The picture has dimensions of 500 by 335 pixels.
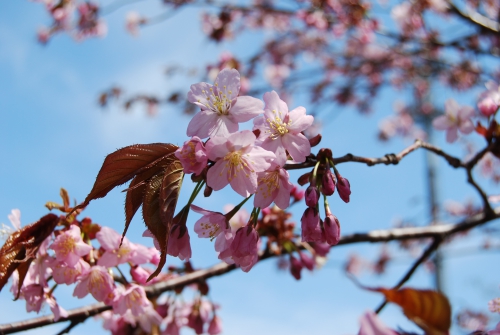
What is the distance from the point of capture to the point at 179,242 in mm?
1165

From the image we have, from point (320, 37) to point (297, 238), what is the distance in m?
6.28

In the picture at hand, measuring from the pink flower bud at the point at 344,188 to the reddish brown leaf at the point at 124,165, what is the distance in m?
0.45

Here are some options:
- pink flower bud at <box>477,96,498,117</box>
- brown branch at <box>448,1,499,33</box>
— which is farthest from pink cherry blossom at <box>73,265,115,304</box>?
brown branch at <box>448,1,499,33</box>

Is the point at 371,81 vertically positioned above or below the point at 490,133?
above

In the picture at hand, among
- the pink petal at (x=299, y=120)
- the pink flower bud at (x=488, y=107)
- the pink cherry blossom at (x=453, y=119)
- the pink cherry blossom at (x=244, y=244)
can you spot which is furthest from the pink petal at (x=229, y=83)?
the pink cherry blossom at (x=453, y=119)

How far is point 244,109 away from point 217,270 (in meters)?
1.07

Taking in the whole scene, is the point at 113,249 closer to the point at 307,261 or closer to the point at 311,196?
the point at 311,196

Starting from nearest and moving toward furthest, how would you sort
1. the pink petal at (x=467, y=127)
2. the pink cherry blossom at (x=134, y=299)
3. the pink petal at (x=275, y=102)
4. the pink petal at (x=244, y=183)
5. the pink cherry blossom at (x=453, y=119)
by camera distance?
the pink petal at (x=244, y=183) → the pink petal at (x=275, y=102) → the pink cherry blossom at (x=134, y=299) → the pink petal at (x=467, y=127) → the pink cherry blossom at (x=453, y=119)

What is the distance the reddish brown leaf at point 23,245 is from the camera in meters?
1.23

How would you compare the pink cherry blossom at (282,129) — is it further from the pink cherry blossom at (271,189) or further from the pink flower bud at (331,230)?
the pink flower bud at (331,230)

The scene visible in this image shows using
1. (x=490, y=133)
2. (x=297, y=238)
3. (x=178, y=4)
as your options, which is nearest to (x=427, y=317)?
(x=490, y=133)

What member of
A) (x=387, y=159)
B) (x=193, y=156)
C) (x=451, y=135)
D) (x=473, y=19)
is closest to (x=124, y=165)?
(x=193, y=156)

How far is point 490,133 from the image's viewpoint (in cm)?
177

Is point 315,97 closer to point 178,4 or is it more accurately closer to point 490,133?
point 178,4
